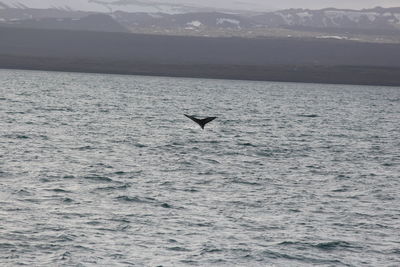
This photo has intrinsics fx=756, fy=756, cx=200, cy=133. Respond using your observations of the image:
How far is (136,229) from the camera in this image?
2964 cm

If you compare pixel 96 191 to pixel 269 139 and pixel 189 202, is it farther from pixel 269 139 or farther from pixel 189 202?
pixel 269 139

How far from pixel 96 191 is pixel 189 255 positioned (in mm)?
11495

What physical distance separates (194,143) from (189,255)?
124 ft

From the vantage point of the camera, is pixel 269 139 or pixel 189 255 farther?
pixel 269 139

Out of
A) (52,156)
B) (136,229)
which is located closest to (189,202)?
(136,229)

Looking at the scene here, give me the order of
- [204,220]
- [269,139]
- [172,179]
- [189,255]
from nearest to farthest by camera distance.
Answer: [189,255]
[204,220]
[172,179]
[269,139]

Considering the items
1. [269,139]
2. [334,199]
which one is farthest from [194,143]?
[334,199]

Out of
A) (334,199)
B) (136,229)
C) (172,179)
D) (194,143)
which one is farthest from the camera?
(194,143)

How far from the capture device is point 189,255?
26.6 m

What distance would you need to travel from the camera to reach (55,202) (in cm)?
3353

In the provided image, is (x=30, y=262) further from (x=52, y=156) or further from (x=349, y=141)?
(x=349, y=141)

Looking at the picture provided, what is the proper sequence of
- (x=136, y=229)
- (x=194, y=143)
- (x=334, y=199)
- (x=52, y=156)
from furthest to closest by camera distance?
1. (x=194, y=143)
2. (x=52, y=156)
3. (x=334, y=199)
4. (x=136, y=229)

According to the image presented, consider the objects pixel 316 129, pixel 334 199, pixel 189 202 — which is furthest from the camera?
pixel 316 129

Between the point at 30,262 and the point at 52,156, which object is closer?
the point at 30,262
